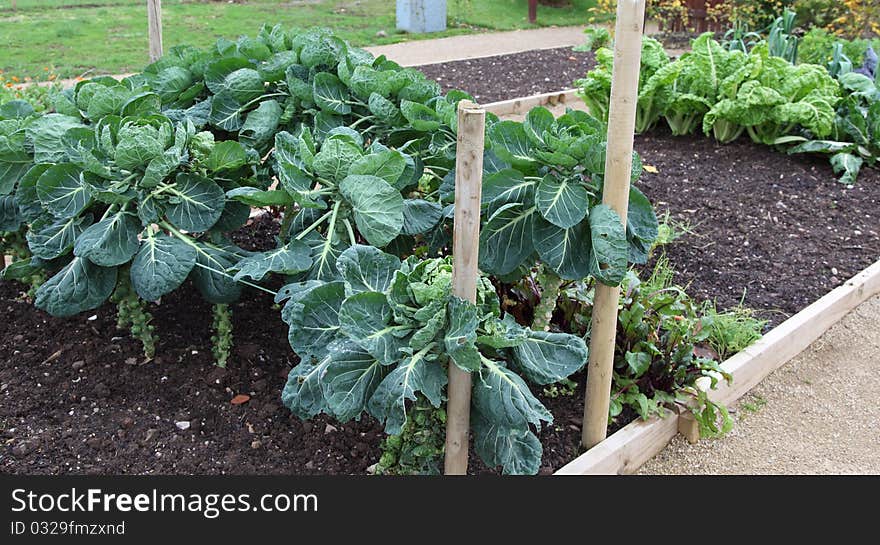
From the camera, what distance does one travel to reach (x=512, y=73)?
342 inches

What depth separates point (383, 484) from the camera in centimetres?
248

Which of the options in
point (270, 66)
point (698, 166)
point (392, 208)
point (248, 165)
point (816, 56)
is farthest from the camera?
point (816, 56)

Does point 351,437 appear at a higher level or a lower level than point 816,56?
lower

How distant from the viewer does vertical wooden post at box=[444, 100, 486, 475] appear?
7.07 feet

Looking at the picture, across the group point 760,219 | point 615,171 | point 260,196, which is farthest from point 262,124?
point 760,219

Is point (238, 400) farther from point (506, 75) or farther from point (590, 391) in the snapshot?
point (506, 75)

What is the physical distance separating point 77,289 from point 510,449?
1.55m

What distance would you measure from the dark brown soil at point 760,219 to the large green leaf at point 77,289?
2.67 meters

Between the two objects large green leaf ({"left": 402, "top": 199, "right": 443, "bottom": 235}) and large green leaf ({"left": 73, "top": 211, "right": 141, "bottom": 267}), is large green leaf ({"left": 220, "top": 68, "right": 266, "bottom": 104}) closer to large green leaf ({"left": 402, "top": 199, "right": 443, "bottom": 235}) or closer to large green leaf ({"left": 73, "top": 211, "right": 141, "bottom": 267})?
large green leaf ({"left": 73, "top": 211, "right": 141, "bottom": 267})

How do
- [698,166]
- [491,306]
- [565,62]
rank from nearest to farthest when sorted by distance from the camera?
[491,306], [698,166], [565,62]

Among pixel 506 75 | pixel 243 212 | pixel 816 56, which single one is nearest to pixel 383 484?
pixel 243 212

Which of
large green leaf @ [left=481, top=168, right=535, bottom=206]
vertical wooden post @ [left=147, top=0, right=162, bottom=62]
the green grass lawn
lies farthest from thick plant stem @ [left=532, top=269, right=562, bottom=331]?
the green grass lawn

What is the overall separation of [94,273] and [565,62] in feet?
24.8

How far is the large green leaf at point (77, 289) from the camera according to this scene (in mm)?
2789
